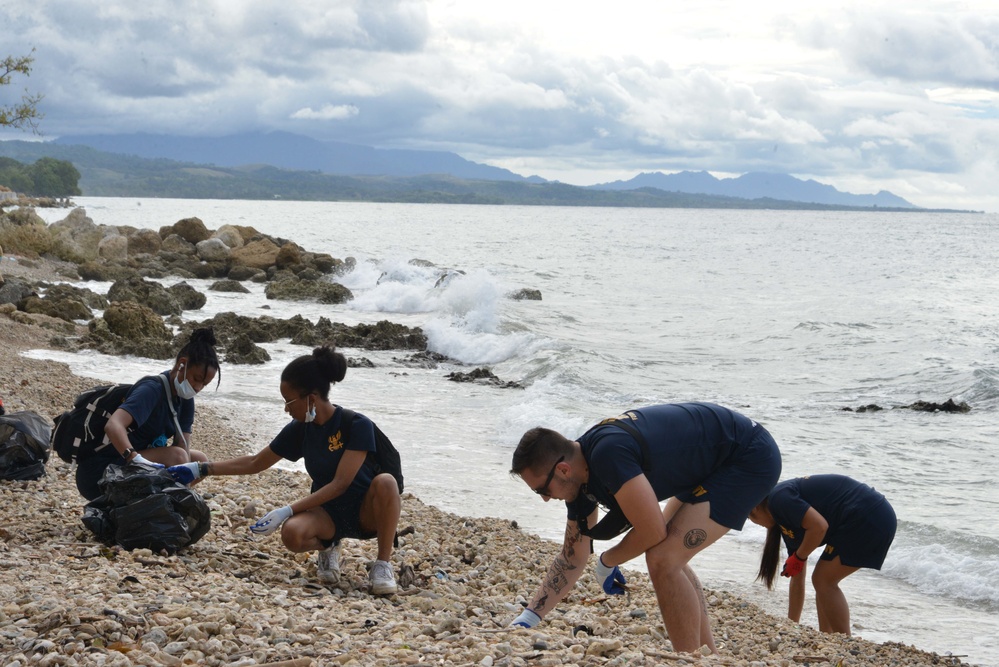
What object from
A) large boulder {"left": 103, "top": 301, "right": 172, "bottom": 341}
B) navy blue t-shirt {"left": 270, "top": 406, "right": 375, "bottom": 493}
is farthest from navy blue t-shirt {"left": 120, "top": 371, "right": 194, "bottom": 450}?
large boulder {"left": 103, "top": 301, "right": 172, "bottom": 341}

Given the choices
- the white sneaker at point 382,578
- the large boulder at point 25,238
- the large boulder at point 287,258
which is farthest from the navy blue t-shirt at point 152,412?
the large boulder at point 287,258

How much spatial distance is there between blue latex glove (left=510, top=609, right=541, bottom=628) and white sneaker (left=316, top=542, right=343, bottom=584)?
1.54 meters

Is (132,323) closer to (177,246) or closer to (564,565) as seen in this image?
(564,565)

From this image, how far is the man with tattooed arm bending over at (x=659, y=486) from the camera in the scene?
447 centimetres

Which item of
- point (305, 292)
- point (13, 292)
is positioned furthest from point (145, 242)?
point (13, 292)

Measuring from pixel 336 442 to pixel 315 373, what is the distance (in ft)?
1.51

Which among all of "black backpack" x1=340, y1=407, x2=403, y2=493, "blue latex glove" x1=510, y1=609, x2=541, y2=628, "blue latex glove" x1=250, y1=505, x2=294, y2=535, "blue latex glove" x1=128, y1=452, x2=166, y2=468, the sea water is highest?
"black backpack" x1=340, y1=407, x2=403, y2=493

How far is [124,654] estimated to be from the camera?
4.14 metres

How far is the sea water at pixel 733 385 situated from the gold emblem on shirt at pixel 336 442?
3.59 m

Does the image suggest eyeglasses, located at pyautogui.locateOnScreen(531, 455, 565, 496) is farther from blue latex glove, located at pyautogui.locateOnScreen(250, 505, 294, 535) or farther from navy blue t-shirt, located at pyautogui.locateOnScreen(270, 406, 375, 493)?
blue latex glove, located at pyautogui.locateOnScreen(250, 505, 294, 535)

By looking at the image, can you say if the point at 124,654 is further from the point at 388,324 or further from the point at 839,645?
the point at 388,324

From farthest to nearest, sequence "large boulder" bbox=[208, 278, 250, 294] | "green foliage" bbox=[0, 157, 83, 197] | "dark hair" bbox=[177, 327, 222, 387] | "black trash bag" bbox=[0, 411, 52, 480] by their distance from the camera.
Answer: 1. "green foliage" bbox=[0, 157, 83, 197]
2. "large boulder" bbox=[208, 278, 250, 294]
3. "black trash bag" bbox=[0, 411, 52, 480]
4. "dark hair" bbox=[177, 327, 222, 387]

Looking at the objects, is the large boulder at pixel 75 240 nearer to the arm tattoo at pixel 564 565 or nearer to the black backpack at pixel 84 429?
the black backpack at pixel 84 429

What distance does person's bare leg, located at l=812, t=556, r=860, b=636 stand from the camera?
6.48 metres
